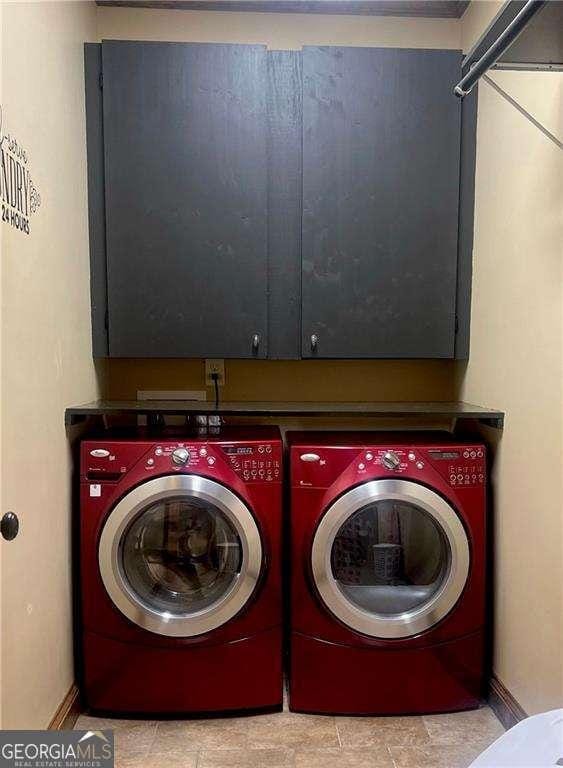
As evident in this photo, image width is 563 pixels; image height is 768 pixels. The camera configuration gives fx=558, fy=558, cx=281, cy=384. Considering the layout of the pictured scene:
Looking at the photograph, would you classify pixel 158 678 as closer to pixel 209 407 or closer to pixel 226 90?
pixel 209 407

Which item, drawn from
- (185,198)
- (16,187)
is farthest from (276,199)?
(16,187)

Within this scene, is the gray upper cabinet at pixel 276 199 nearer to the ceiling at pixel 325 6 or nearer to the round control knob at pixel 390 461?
the ceiling at pixel 325 6

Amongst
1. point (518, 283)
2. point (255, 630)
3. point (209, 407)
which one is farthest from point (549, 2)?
point (255, 630)

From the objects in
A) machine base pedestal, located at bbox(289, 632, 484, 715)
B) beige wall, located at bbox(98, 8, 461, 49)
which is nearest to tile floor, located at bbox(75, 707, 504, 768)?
machine base pedestal, located at bbox(289, 632, 484, 715)

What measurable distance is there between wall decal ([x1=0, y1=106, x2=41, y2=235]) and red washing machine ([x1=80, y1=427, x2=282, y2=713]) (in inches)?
29.2

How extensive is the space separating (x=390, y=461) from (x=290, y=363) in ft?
2.50

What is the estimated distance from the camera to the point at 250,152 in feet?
6.79

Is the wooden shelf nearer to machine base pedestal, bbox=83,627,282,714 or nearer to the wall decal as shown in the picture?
the wall decal

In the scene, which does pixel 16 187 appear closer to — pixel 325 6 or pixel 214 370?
pixel 214 370

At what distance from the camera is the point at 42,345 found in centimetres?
163

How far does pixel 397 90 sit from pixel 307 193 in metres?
0.50

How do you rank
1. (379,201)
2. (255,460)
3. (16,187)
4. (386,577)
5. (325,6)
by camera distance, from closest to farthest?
(16,187)
(255,460)
(386,577)
(379,201)
(325,6)

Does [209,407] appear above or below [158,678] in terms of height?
above

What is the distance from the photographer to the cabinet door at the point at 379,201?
2064 mm
